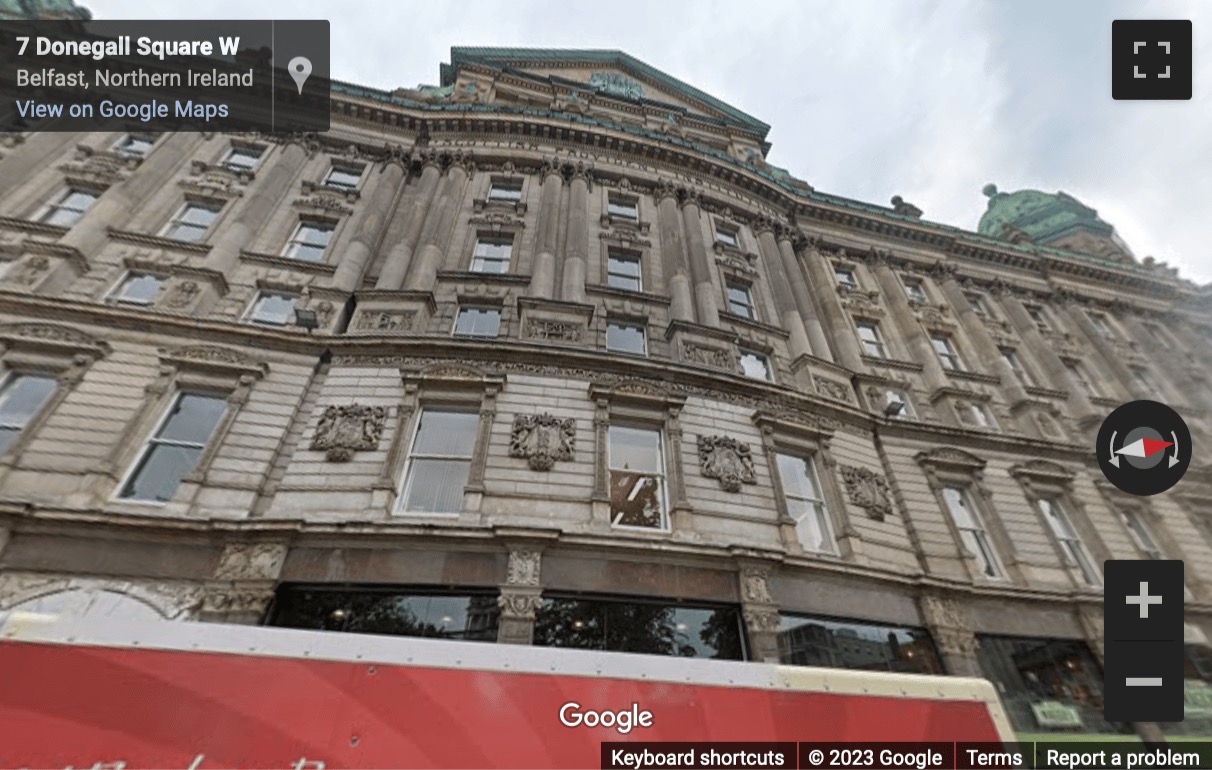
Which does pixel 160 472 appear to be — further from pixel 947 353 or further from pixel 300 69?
pixel 947 353

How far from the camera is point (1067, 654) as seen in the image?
465 inches

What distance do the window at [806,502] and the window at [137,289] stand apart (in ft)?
56.9

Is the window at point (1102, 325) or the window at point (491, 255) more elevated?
the window at point (1102, 325)

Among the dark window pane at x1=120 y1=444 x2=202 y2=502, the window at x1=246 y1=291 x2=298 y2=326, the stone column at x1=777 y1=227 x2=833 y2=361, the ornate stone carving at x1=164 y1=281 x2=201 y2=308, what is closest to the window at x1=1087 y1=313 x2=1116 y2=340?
the stone column at x1=777 y1=227 x2=833 y2=361

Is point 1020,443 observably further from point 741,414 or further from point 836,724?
point 836,724

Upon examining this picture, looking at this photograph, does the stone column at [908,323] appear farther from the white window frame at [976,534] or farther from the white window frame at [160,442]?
the white window frame at [160,442]

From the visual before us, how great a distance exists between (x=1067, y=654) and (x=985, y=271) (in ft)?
63.5

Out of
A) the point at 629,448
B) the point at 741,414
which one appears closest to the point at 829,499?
the point at 741,414

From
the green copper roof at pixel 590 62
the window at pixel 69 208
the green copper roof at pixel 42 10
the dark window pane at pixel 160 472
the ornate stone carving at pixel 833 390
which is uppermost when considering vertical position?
the green copper roof at pixel 590 62

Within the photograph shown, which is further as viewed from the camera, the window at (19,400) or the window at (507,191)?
the window at (507,191)

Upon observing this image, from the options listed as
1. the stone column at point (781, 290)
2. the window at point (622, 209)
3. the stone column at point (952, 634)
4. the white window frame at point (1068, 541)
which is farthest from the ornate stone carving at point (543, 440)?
the white window frame at point (1068, 541)

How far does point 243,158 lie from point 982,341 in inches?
1185

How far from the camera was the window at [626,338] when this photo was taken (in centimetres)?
1432

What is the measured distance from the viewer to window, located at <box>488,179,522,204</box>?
60.8 feet
